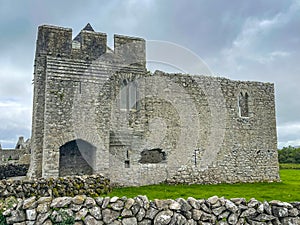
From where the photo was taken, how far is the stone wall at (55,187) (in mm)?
10289

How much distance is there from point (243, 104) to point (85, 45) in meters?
9.79

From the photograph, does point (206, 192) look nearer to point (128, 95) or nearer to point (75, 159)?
point (128, 95)

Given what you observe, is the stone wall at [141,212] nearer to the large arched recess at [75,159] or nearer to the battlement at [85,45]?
the large arched recess at [75,159]

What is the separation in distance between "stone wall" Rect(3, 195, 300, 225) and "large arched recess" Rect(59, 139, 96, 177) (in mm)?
8790

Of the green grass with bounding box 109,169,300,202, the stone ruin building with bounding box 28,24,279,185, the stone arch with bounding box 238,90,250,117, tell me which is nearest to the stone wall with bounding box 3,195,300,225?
the green grass with bounding box 109,169,300,202

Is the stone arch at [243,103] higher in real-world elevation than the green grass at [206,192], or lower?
higher

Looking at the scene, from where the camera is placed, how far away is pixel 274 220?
805 cm

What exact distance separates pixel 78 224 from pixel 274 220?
4.49 metres

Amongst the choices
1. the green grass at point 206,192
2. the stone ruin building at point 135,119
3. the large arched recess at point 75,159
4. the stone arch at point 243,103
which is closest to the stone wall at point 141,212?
the green grass at point 206,192

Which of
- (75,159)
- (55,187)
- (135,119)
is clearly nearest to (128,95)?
(135,119)

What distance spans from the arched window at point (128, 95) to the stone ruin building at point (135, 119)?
2.0 inches

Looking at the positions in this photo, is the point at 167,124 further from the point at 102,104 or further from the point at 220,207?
the point at 220,207

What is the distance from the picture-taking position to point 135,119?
1692cm

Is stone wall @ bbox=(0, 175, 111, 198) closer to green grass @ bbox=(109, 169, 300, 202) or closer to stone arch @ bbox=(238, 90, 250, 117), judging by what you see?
green grass @ bbox=(109, 169, 300, 202)
